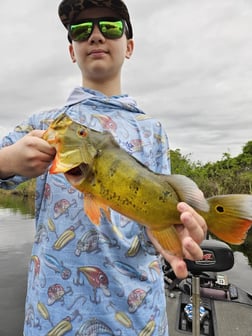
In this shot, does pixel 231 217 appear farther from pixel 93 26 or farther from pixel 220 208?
pixel 93 26

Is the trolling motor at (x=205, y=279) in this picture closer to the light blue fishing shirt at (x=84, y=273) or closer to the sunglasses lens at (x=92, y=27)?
the light blue fishing shirt at (x=84, y=273)

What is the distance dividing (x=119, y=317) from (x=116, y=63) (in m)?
1.34

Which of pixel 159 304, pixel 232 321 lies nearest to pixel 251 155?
pixel 232 321

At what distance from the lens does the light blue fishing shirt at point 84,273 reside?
4.96 feet

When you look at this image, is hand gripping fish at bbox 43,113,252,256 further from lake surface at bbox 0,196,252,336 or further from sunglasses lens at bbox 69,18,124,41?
lake surface at bbox 0,196,252,336

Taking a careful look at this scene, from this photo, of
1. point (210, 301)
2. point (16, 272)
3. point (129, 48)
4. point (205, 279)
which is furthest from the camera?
point (16, 272)

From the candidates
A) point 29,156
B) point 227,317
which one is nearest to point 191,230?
point 29,156

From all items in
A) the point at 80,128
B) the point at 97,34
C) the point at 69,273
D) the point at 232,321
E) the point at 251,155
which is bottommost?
the point at 232,321

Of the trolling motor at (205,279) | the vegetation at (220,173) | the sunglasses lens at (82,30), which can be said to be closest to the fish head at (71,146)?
the sunglasses lens at (82,30)

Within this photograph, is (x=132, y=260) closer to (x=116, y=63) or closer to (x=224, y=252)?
(x=116, y=63)

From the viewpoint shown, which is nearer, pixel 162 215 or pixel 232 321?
pixel 162 215

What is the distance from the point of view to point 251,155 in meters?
42.6

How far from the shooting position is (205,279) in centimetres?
480

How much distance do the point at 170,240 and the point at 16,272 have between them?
507 inches
